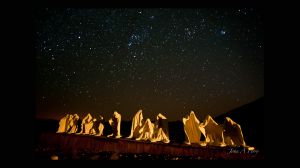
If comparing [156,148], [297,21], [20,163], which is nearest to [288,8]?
[297,21]

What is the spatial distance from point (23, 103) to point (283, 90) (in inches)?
218

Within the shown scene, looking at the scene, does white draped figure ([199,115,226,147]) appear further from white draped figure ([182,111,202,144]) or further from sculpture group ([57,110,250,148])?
white draped figure ([182,111,202,144])

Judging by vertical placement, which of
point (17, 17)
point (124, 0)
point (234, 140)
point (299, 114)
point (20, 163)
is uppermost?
point (124, 0)

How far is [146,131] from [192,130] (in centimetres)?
127

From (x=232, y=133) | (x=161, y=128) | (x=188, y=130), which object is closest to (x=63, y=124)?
(x=161, y=128)

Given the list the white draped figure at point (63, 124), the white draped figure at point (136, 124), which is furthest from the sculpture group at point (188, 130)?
the white draped figure at point (63, 124)

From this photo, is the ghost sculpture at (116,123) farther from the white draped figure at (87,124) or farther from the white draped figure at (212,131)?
the white draped figure at (212,131)

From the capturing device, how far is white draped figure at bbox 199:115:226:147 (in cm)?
823

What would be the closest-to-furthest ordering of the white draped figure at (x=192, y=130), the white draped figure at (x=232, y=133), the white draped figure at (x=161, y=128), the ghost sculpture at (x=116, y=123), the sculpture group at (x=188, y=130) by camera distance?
the white draped figure at (x=232, y=133) → the sculpture group at (x=188, y=130) → the white draped figure at (x=192, y=130) → the white draped figure at (x=161, y=128) → the ghost sculpture at (x=116, y=123)

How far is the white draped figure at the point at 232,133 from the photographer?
8.00 m

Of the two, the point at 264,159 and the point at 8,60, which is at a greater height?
the point at 8,60

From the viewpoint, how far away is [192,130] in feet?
28.0

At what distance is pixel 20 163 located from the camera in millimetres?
7215

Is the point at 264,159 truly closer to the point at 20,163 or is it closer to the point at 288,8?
the point at 288,8
